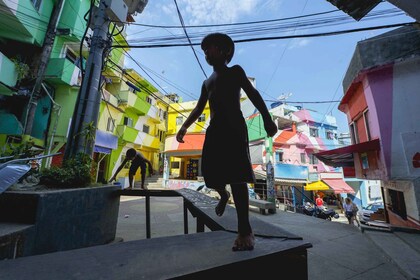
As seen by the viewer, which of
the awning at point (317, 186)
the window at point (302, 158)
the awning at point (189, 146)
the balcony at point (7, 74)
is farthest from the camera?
Answer: the window at point (302, 158)

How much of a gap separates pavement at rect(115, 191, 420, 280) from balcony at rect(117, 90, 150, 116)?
460 inches

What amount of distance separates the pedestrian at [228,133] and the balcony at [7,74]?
9879 mm

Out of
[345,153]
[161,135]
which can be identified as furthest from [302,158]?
[161,135]

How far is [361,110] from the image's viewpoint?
Answer: 739cm

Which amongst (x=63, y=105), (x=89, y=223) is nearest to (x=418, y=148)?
(x=89, y=223)

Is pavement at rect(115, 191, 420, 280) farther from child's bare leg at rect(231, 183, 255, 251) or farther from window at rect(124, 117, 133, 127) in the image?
window at rect(124, 117, 133, 127)

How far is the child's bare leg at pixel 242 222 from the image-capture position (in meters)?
1.11

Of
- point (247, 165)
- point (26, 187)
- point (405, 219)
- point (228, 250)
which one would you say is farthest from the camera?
point (405, 219)

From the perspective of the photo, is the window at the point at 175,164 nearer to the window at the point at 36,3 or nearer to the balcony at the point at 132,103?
the balcony at the point at 132,103

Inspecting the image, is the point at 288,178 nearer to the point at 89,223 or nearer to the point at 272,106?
the point at 272,106

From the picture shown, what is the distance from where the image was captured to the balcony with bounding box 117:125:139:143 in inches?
620

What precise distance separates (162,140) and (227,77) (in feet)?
77.0

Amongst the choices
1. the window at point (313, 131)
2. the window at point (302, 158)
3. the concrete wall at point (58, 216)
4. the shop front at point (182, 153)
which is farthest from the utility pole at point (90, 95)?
the window at point (313, 131)

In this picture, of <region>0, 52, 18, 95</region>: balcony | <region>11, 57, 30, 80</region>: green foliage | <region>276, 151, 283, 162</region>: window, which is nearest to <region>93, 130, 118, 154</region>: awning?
<region>11, 57, 30, 80</region>: green foliage
